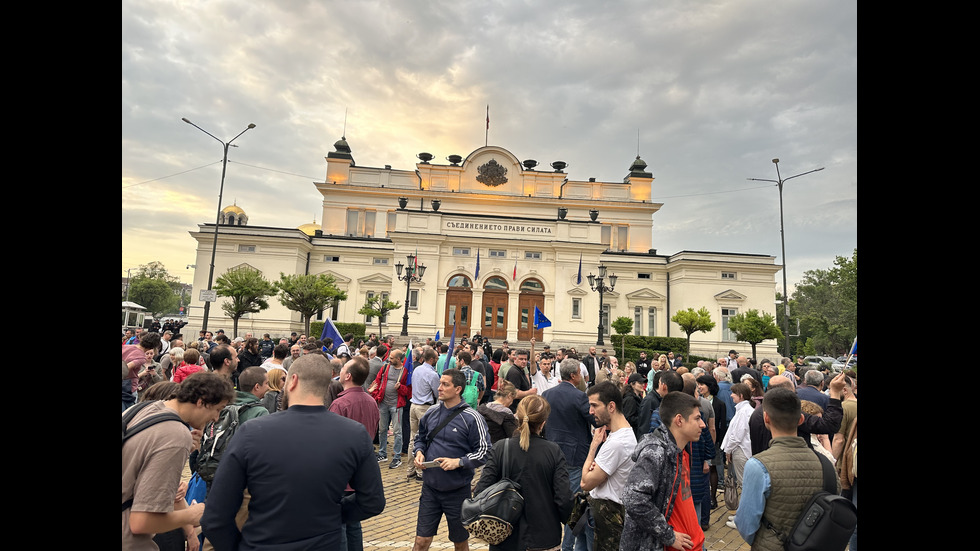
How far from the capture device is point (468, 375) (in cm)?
909

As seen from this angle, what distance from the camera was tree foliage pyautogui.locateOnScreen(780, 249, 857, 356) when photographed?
5269 cm

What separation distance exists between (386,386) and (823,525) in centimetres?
826

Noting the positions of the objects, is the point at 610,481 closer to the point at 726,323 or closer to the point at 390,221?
the point at 726,323

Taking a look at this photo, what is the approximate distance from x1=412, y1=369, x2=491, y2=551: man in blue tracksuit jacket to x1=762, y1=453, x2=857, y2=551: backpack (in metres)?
2.71

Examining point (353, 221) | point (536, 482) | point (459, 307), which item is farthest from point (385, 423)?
point (353, 221)

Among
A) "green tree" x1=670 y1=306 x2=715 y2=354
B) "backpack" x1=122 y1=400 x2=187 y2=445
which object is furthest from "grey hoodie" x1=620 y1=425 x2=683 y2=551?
"green tree" x1=670 y1=306 x2=715 y2=354

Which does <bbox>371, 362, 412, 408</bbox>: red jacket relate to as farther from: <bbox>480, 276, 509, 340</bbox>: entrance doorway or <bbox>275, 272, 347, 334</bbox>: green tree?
<bbox>480, 276, 509, 340</bbox>: entrance doorway

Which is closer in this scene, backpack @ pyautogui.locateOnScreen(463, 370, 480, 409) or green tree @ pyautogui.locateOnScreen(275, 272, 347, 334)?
backpack @ pyautogui.locateOnScreen(463, 370, 480, 409)

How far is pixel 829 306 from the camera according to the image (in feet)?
222

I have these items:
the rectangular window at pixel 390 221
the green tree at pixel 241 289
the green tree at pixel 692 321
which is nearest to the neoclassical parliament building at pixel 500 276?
the green tree at pixel 692 321

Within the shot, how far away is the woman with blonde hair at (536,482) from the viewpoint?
12.8ft
